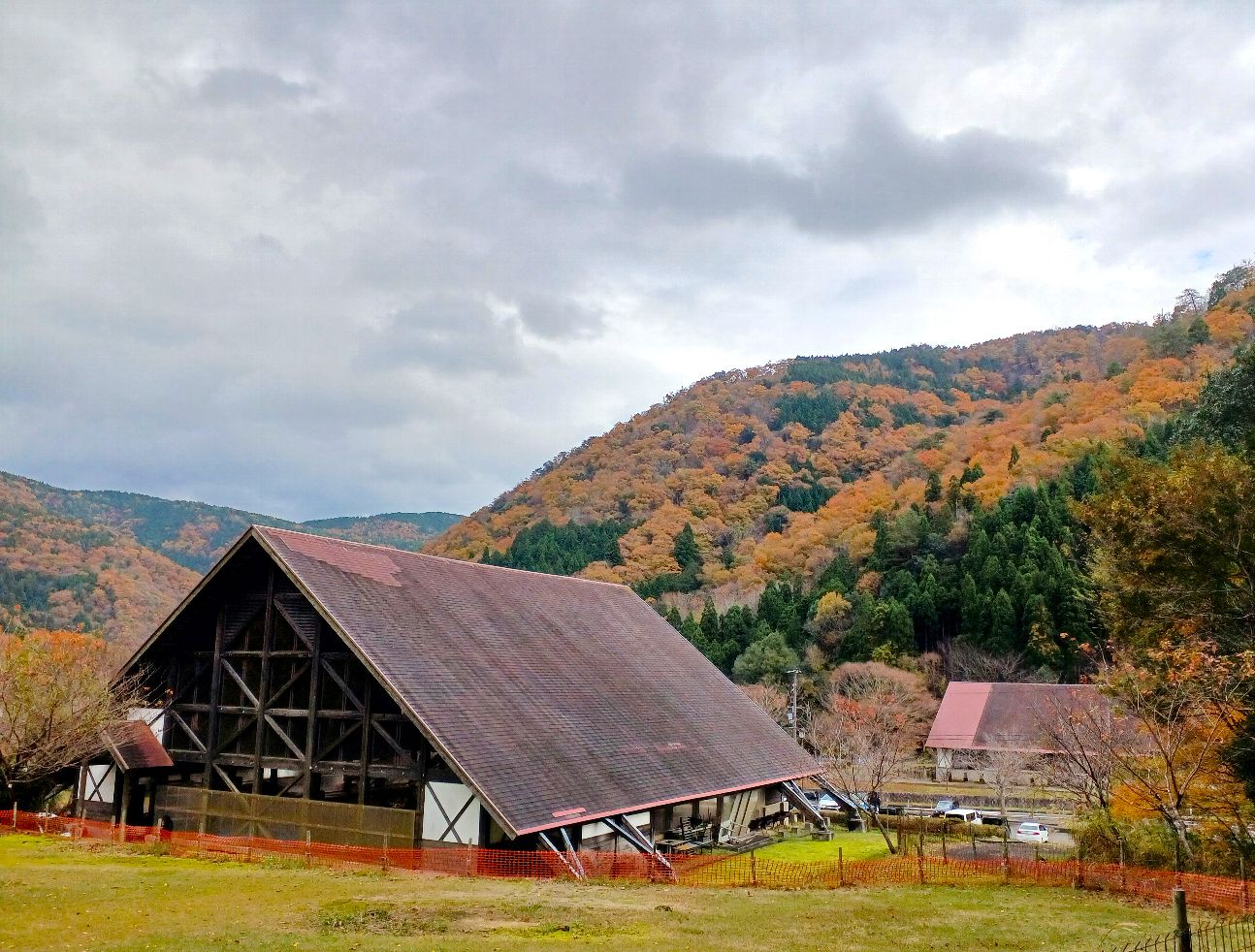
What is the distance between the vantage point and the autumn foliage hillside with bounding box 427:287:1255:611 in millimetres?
80875

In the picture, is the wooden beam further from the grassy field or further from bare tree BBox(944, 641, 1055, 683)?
bare tree BBox(944, 641, 1055, 683)

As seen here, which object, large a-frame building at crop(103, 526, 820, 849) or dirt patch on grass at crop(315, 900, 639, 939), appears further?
large a-frame building at crop(103, 526, 820, 849)

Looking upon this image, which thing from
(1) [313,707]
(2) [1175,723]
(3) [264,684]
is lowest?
(2) [1175,723]

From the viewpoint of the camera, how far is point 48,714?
21.9m

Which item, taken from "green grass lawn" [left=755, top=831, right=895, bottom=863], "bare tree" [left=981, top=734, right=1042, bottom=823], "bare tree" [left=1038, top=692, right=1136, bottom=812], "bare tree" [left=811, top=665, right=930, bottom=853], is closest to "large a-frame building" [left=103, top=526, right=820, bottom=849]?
"green grass lawn" [left=755, top=831, right=895, bottom=863]

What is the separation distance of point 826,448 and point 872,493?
63.0ft

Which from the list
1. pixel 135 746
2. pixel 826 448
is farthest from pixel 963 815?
pixel 826 448

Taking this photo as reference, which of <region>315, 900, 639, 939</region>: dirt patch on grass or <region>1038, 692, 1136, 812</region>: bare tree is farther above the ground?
<region>1038, 692, 1136, 812</region>: bare tree

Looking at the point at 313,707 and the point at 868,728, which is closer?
the point at 313,707

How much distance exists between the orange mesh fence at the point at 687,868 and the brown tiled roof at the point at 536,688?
1069 mm

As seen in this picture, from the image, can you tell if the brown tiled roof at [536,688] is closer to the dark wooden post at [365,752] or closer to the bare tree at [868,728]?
the dark wooden post at [365,752]

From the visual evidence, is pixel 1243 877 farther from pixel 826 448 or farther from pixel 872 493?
pixel 826 448

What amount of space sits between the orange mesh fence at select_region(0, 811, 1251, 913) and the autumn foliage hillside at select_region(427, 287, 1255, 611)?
57.0 meters

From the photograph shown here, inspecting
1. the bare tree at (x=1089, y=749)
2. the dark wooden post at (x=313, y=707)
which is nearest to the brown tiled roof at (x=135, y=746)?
the dark wooden post at (x=313, y=707)
